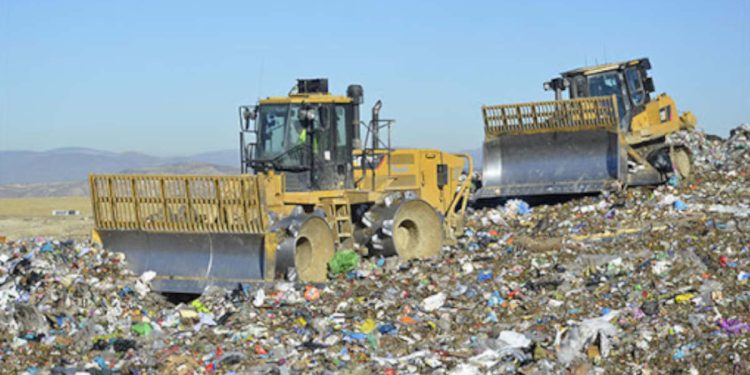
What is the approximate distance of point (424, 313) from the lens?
898 centimetres

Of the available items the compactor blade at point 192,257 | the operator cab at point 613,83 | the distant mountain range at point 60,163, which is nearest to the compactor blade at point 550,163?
the operator cab at point 613,83

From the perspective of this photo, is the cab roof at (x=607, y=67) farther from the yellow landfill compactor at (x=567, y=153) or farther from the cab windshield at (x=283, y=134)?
the cab windshield at (x=283, y=134)

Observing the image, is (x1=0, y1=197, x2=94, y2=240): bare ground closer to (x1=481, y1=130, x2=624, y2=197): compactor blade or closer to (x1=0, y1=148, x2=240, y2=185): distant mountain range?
(x1=481, y1=130, x2=624, y2=197): compactor blade

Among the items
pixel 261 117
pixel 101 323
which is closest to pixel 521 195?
pixel 261 117

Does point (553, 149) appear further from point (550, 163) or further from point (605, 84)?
point (605, 84)

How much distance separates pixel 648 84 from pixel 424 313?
429 inches

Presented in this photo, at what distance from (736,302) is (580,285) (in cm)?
160

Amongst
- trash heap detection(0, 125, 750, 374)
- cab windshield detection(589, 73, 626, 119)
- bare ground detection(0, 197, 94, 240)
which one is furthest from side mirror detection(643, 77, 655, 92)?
bare ground detection(0, 197, 94, 240)

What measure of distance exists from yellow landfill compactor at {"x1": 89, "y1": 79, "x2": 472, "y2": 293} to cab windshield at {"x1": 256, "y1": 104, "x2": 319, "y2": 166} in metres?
0.01

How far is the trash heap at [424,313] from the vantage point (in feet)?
24.6

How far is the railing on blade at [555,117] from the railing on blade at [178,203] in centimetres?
728

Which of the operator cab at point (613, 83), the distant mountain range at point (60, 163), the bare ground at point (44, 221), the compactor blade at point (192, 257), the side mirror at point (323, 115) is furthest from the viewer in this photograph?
the distant mountain range at point (60, 163)

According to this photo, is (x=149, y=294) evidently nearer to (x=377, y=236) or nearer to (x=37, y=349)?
(x=37, y=349)

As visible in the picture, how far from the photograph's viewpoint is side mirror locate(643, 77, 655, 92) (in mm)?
18391
